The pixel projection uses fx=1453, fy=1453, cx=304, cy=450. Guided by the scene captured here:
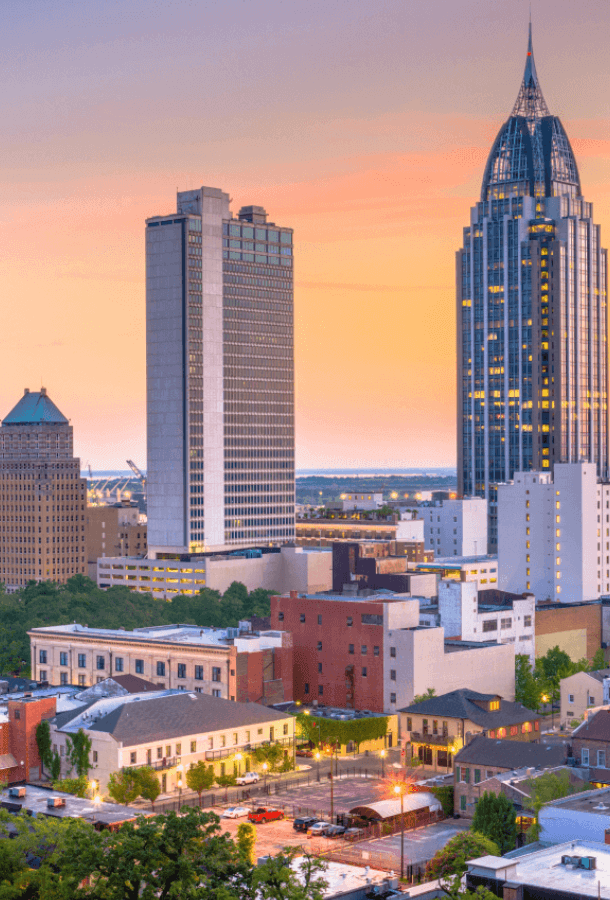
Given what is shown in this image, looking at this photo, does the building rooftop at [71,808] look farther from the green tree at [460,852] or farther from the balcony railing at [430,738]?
the balcony railing at [430,738]

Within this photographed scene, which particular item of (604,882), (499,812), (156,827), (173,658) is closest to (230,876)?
(156,827)

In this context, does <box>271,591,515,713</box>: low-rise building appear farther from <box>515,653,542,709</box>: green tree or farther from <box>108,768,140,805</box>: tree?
<box>108,768,140,805</box>: tree

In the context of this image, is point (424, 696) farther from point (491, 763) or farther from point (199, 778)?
point (199, 778)

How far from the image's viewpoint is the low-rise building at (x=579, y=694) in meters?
Result: 164

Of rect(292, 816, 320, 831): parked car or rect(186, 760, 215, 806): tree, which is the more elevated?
rect(186, 760, 215, 806): tree

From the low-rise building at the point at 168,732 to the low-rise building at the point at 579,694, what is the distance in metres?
36.2

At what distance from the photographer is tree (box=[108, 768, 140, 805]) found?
12650cm

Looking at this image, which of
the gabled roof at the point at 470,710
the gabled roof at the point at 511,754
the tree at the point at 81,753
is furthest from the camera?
the gabled roof at the point at 470,710

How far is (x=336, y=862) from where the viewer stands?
341 feet

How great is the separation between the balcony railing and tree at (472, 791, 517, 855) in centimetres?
3906

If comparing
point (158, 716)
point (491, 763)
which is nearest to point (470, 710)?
point (491, 763)

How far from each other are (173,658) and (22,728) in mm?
33418

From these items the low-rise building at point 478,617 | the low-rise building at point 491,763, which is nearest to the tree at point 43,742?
the low-rise building at point 491,763

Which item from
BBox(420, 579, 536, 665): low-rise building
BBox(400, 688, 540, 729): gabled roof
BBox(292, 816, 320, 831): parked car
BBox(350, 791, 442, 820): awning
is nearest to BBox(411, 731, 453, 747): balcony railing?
BBox(400, 688, 540, 729): gabled roof
